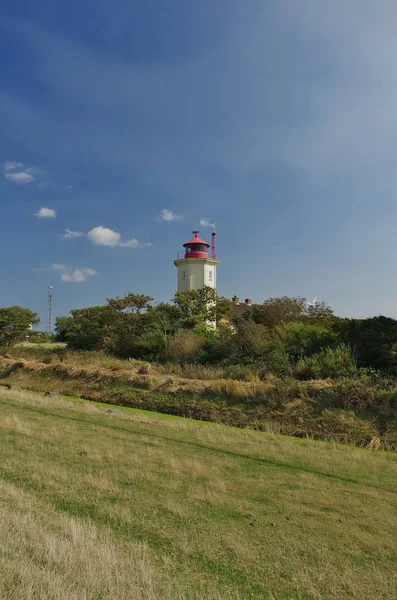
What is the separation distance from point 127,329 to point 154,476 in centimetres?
2286

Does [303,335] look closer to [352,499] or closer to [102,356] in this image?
[102,356]

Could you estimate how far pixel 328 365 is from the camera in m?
16.7

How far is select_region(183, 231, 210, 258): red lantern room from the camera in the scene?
43.5 metres

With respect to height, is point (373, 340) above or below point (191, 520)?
above

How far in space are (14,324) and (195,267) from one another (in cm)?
1956

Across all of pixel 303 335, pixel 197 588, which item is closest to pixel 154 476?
pixel 197 588

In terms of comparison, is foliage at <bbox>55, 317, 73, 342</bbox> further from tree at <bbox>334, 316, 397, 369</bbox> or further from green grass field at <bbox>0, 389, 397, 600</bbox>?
green grass field at <bbox>0, 389, 397, 600</bbox>

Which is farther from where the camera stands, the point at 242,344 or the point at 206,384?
the point at 242,344

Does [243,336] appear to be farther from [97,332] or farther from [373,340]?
[97,332]

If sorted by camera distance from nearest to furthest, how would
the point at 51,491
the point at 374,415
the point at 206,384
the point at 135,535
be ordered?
the point at 135,535, the point at 51,491, the point at 374,415, the point at 206,384

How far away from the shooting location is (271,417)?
13.7 metres

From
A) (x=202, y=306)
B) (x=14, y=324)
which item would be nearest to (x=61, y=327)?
(x=14, y=324)

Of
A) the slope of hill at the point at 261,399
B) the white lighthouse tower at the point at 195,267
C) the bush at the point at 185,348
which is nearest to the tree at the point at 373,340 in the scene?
the slope of hill at the point at 261,399

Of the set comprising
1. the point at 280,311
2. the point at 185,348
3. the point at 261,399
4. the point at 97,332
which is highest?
the point at 280,311
